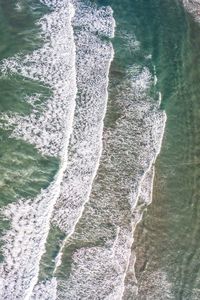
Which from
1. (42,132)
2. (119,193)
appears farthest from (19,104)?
(119,193)

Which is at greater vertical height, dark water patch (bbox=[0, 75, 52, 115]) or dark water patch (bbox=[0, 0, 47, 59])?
dark water patch (bbox=[0, 0, 47, 59])

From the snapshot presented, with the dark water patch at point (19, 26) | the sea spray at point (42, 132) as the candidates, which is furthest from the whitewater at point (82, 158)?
the dark water patch at point (19, 26)

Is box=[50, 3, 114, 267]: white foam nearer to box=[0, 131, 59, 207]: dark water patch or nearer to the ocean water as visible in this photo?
the ocean water

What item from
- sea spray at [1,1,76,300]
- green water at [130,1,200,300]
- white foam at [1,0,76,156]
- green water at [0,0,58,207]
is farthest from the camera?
white foam at [1,0,76,156]

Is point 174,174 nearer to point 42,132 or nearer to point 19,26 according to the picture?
point 42,132

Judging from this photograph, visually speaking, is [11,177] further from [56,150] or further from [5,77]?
[5,77]

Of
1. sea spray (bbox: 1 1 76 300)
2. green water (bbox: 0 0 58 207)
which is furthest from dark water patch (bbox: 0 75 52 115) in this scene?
sea spray (bbox: 1 1 76 300)
